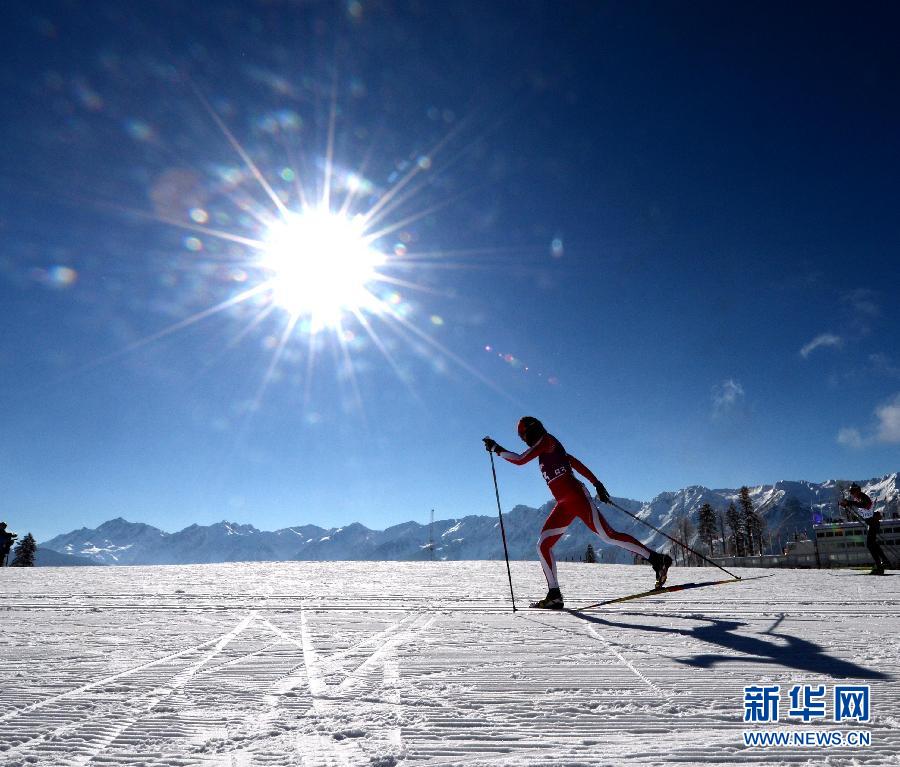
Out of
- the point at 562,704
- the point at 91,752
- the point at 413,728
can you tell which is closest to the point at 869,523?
the point at 562,704

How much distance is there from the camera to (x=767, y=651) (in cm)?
341

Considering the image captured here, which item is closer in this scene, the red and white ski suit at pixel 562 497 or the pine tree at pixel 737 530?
the red and white ski suit at pixel 562 497

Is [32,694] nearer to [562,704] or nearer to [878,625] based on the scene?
[562,704]

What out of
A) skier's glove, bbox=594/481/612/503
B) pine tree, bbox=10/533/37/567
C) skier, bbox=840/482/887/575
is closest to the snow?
skier's glove, bbox=594/481/612/503

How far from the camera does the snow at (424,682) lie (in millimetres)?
1935

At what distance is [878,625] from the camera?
172 inches

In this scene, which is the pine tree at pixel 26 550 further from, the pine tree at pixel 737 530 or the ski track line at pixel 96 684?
the pine tree at pixel 737 530

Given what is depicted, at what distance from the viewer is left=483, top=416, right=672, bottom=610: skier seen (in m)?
6.45

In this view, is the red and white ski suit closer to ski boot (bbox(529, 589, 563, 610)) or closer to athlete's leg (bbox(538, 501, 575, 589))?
athlete's leg (bbox(538, 501, 575, 589))

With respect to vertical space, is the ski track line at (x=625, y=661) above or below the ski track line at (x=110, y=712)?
below

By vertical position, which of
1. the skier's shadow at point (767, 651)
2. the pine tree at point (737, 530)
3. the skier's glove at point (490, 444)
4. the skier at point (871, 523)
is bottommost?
the pine tree at point (737, 530)

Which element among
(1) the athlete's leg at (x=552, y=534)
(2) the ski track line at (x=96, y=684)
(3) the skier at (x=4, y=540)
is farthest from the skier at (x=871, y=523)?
(3) the skier at (x=4, y=540)

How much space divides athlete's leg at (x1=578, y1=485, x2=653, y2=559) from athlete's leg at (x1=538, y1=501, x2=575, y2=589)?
20cm

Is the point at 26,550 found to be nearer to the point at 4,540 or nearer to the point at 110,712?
the point at 4,540
